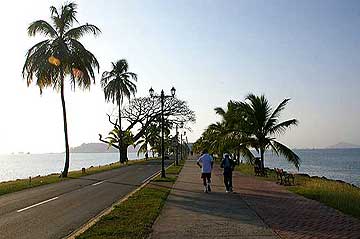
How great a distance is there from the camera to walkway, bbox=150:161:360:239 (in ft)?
33.4

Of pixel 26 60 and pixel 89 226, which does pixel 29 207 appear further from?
pixel 26 60

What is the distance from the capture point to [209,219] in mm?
12273

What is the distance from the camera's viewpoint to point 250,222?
1170 cm

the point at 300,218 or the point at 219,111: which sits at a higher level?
the point at 219,111

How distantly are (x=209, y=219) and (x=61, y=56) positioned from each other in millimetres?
22959

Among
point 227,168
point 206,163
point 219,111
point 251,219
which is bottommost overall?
point 251,219

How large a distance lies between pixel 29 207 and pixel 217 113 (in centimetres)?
3419

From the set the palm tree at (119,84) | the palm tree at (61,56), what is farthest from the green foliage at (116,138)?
the palm tree at (61,56)

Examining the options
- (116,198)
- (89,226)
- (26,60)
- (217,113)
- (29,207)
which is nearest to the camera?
(89,226)

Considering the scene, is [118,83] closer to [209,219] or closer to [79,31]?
[79,31]

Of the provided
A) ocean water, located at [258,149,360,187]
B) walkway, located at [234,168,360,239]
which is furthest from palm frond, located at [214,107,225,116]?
walkway, located at [234,168,360,239]

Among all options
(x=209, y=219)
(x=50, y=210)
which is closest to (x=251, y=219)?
(x=209, y=219)

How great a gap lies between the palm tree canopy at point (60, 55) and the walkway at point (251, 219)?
59.1 feet

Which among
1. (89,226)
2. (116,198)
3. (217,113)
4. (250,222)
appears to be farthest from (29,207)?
(217,113)
